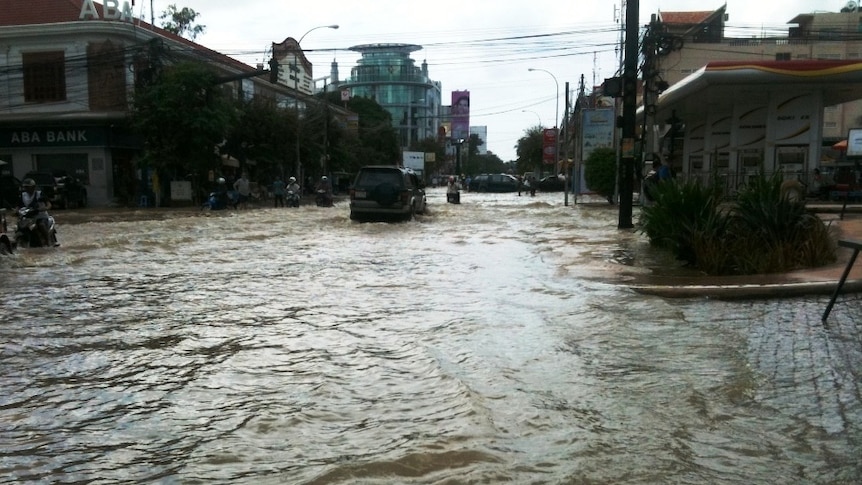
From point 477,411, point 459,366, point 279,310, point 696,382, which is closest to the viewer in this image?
point 477,411

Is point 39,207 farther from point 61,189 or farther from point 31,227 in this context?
point 61,189

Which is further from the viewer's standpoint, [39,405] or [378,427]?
[39,405]

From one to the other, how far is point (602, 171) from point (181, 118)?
19.4 m

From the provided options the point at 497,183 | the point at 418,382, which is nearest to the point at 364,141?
the point at 497,183

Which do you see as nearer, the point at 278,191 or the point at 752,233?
the point at 752,233

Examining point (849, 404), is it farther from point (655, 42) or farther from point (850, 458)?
point (655, 42)

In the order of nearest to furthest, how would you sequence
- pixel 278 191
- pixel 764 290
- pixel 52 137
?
pixel 764 290 < pixel 278 191 < pixel 52 137

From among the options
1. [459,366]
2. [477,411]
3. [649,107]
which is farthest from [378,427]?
[649,107]

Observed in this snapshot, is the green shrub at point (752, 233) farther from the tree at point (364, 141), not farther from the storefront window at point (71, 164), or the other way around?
the tree at point (364, 141)

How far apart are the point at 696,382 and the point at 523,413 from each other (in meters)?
1.46

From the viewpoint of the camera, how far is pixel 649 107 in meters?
27.2

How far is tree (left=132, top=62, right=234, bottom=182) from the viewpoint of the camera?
103 feet

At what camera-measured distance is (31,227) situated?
1441cm

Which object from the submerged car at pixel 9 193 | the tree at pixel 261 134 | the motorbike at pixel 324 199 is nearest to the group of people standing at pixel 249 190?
the motorbike at pixel 324 199
